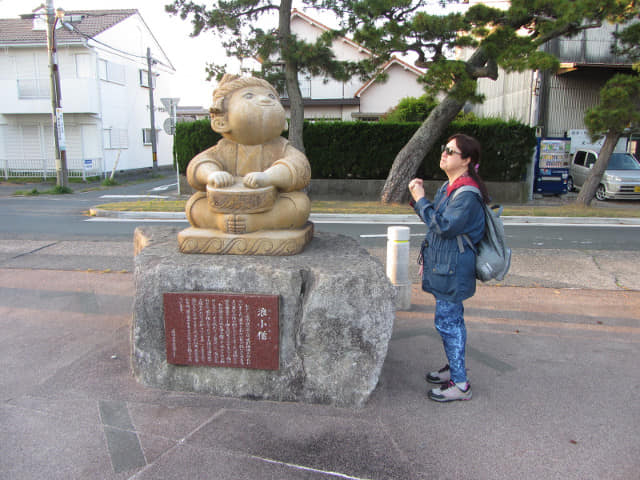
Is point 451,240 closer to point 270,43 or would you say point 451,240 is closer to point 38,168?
point 270,43

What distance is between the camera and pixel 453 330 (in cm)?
308

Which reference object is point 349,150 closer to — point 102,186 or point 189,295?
point 102,186

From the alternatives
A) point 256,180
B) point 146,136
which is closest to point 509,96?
point 146,136

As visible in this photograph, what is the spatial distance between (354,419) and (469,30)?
32.6ft

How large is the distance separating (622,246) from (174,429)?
25.8 ft

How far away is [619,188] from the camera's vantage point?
543 inches

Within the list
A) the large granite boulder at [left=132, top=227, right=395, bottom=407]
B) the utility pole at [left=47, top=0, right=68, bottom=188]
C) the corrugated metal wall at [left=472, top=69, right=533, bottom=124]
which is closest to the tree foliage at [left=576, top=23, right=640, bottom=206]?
the corrugated metal wall at [left=472, top=69, right=533, bottom=124]

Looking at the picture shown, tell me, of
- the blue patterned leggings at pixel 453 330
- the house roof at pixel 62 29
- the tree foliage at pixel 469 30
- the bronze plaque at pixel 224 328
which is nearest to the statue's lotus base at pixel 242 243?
the bronze plaque at pixel 224 328

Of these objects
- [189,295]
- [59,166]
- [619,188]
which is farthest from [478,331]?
[59,166]

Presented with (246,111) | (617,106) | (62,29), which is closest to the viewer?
(246,111)

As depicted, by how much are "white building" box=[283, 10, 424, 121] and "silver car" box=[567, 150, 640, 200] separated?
414 inches

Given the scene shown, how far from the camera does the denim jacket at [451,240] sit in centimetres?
286

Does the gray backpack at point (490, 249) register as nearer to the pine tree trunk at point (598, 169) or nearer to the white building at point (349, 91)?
the pine tree trunk at point (598, 169)

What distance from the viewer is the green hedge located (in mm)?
13805
